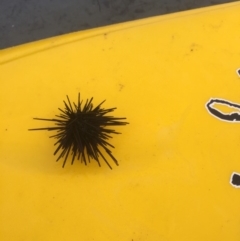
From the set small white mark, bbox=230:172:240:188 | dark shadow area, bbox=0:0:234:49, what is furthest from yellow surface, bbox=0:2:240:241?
dark shadow area, bbox=0:0:234:49

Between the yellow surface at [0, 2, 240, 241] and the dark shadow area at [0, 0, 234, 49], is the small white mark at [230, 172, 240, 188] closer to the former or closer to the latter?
the yellow surface at [0, 2, 240, 241]

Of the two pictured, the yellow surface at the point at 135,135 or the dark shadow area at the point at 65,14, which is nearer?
the yellow surface at the point at 135,135

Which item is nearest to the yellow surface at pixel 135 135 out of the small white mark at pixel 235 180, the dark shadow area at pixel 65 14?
the small white mark at pixel 235 180

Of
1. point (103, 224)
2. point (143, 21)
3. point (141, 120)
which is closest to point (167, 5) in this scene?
point (143, 21)

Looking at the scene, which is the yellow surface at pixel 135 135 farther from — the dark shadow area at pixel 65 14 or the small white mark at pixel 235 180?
the dark shadow area at pixel 65 14

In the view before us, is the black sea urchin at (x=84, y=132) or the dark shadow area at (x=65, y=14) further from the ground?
the dark shadow area at (x=65, y=14)
